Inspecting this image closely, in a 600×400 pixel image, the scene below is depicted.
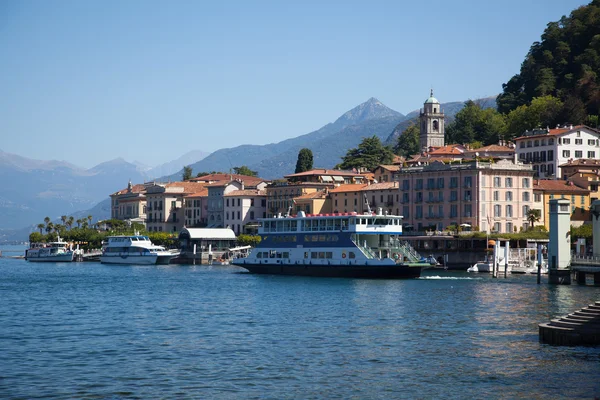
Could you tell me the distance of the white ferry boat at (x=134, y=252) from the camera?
425ft

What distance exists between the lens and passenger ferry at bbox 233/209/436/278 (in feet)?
275

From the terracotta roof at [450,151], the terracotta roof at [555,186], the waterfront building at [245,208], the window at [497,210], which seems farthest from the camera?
the waterfront building at [245,208]

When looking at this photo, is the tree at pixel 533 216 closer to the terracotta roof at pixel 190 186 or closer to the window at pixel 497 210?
the window at pixel 497 210

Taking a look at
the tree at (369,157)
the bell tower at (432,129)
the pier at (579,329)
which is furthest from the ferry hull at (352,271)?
the bell tower at (432,129)

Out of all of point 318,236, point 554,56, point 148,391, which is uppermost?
point 554,56

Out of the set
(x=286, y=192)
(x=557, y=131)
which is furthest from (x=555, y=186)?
(x=286, y=192)

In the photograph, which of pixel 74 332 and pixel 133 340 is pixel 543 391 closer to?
pixel 133 340

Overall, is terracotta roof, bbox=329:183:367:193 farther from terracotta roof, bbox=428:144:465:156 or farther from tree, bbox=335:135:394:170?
tree, bbox=335:135:394:170

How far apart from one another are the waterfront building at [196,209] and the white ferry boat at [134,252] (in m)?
27.9

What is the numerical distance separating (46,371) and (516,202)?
Result: 8450cm

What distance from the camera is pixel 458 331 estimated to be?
4428 centimetres

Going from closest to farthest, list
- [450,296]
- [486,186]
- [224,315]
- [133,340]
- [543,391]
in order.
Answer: [543,391], [133,340], [224,315], [450,296], [486,186]

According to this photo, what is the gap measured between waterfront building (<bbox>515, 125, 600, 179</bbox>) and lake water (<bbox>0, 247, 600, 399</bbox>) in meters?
56.1

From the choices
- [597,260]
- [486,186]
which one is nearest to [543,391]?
[597,260]
